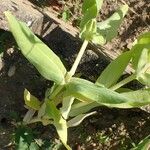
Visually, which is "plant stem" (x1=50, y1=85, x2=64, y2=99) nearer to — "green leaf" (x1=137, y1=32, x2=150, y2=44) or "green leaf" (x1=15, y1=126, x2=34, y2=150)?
"green leaf" (x1=15, y1=126, x2=34, y2=150)

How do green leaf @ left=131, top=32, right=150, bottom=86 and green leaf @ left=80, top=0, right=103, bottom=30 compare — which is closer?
green leaf @ left=131, top=32, right=150, bottom=86

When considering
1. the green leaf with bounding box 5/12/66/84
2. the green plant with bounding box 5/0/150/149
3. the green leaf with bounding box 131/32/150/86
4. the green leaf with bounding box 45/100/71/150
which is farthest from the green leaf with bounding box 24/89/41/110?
the green leaf with bounding box 131/32/150/86

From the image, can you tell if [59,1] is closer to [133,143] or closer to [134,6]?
[134,6]

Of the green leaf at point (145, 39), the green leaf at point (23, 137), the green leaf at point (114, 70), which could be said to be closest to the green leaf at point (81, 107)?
the green leaf at point (114, 70)

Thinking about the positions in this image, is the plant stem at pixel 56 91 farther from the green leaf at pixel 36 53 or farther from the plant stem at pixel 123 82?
the plant stem at pixel 123 82

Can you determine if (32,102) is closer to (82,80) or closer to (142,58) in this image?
(82,80)

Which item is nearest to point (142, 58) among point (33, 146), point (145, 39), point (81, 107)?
point (145, 39)

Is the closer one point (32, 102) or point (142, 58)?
point (142, 58)
